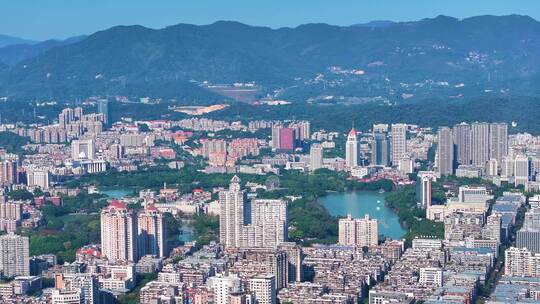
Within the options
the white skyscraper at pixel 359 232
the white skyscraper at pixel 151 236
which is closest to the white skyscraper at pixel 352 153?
the white skyscraper at pixel 359 232

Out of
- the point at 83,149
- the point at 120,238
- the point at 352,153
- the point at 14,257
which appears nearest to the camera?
the point at 14,257

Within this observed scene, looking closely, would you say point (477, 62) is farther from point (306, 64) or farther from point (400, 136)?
point (400, 136)

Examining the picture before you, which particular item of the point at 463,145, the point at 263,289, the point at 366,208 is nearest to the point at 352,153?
the point at 463,145

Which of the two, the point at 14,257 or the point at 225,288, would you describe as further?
the point at 14,257

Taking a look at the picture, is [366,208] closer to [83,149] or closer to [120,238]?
[120,238]

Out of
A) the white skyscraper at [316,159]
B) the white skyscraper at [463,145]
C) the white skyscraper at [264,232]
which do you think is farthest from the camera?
the white skyscraper at [316,159]

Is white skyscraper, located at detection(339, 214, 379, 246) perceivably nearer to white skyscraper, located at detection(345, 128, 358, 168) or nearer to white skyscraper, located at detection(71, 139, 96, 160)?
white skyscraper, located at detection(345, 128, 358, 168)

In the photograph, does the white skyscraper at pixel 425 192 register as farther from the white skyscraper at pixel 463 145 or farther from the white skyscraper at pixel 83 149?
the white skyscraper at pixel 83 149
